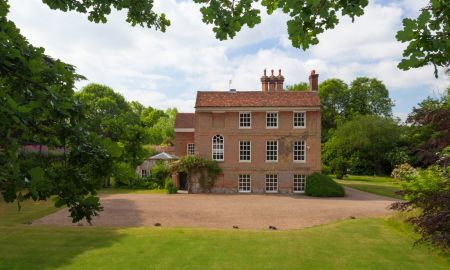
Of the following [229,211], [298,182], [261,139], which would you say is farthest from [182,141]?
[229,211]

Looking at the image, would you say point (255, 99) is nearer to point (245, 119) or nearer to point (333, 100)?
point (245, 119)

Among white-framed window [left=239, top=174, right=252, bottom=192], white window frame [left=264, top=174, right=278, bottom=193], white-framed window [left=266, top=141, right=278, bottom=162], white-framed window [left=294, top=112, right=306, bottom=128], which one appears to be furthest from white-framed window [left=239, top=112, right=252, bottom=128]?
white window frame [left=264, top=174, right=278, bottom=193]

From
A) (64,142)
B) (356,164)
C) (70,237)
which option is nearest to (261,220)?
(70,237)

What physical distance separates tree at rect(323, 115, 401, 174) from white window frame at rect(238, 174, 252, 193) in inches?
772

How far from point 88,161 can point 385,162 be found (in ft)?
182

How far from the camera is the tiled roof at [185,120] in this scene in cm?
4022

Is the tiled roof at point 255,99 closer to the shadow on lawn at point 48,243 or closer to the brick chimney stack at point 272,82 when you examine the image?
the brick chimney stack at point 272,82

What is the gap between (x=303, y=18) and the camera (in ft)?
12.2

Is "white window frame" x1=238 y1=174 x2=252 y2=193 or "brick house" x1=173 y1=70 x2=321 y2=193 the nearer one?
"brick house" x1=173 y1=70 x2=321 y2=193

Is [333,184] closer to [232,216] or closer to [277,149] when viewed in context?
[277,149]

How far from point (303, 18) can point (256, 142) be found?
30.9 m

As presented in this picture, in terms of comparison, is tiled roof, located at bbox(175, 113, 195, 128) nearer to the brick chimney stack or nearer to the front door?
the front door

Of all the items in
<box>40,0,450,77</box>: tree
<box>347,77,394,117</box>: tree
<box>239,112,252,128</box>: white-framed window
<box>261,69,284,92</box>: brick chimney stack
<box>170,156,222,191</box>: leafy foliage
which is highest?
<box>347,77,394,117</box>: tree

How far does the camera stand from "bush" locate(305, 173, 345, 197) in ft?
103
